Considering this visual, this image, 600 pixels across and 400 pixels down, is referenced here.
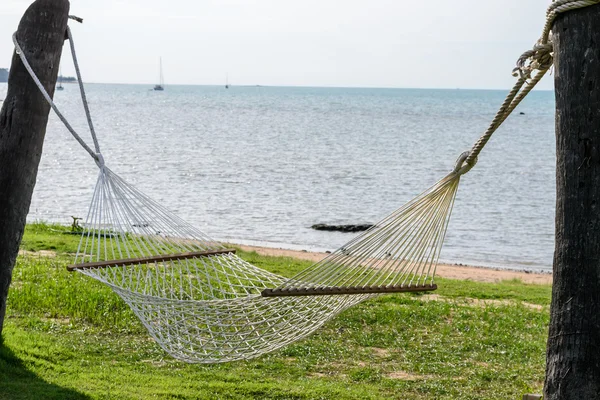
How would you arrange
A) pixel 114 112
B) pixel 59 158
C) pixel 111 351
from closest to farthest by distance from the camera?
pixel 111 351 < pixel 59 158 < pixel 114 112

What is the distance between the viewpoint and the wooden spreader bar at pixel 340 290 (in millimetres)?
3025

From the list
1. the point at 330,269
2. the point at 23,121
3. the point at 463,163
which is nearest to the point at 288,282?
the point at 330,269

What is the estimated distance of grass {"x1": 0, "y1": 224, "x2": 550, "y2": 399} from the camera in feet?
13.8

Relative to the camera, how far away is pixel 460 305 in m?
6.72

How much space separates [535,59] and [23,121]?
2556mm

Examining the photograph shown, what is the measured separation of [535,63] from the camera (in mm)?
2643

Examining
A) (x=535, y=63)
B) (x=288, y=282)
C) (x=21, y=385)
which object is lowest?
(x=21, y=385)

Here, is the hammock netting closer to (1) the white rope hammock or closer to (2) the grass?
(1) the white rope hammock

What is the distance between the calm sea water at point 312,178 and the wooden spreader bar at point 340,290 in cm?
1001

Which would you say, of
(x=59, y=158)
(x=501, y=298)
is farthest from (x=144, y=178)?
(x=501, y=298)

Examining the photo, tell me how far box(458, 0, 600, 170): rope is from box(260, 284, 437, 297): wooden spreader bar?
497 millimetres

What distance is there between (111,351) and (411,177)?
871 inches

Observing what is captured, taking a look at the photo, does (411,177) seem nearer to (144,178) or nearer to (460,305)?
(144,178)

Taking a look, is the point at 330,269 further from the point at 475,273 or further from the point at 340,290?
the point at 475,273
